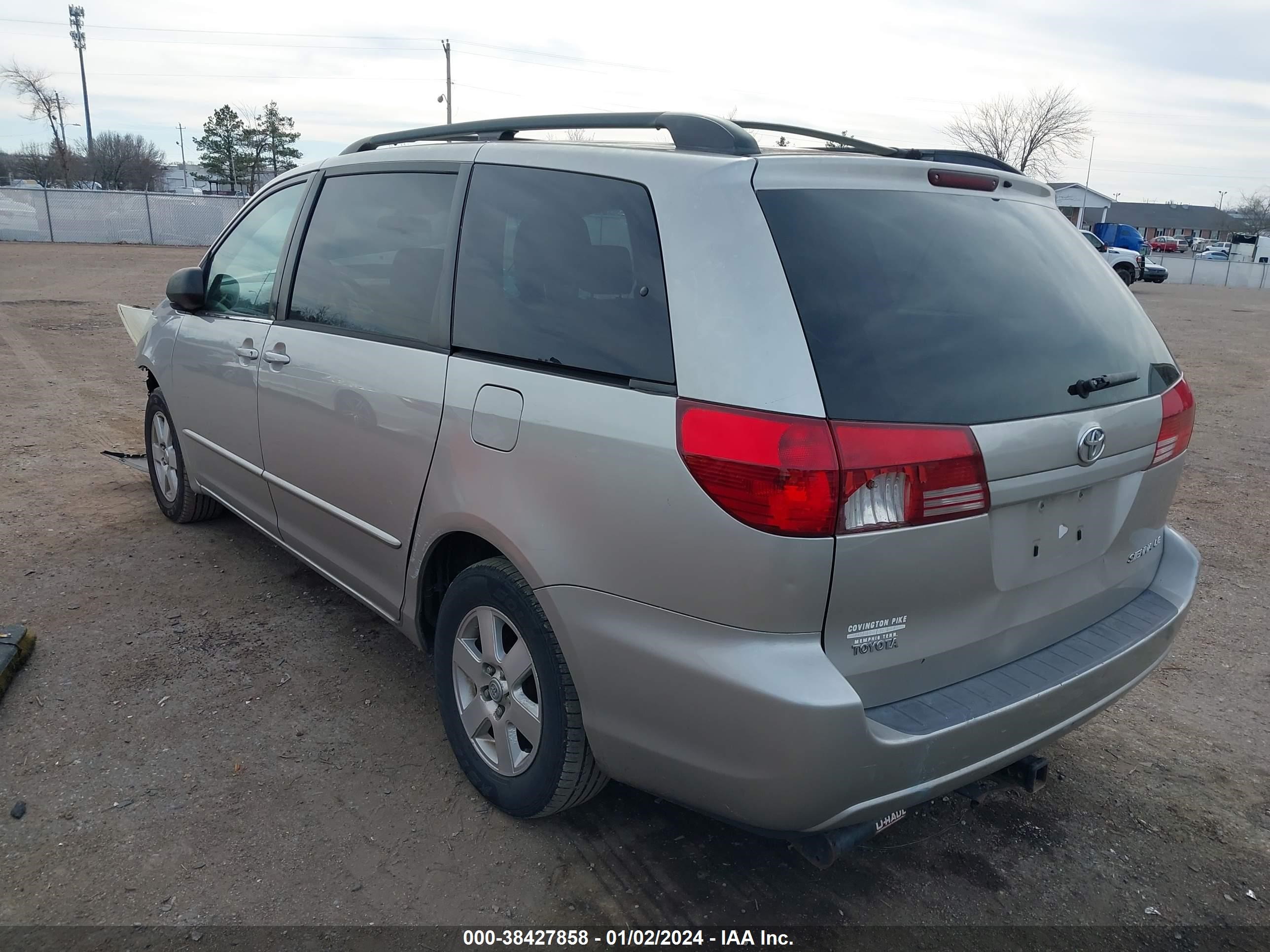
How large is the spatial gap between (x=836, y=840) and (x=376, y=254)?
2404mm

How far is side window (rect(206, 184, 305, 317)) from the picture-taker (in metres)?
3.93

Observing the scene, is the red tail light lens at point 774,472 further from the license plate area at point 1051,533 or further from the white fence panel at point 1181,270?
the white fence panel at point 1181,270

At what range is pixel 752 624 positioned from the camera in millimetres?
1996

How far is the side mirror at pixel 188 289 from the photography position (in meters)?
4.34

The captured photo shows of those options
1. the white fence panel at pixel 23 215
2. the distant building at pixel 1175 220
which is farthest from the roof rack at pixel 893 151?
the distant building at pixel 1175 220

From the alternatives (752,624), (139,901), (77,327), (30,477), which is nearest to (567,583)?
(752,624)

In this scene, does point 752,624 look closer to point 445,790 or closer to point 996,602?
point 996,602

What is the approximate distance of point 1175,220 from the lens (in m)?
98.8

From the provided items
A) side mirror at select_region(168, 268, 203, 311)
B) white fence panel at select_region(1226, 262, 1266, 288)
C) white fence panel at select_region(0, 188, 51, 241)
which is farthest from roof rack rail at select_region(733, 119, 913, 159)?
white fence panel at select_region(1226, 262, 1266, 288)

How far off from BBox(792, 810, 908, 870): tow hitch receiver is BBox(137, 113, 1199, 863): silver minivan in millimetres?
19

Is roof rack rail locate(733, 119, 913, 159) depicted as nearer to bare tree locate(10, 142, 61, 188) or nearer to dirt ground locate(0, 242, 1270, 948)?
dirt ground locate(0, 242, 1270, 948)

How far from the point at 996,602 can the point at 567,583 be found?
1.02 meters

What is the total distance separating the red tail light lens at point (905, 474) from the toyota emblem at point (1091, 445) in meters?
0.37

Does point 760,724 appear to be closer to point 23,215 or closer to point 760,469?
point 760,469
